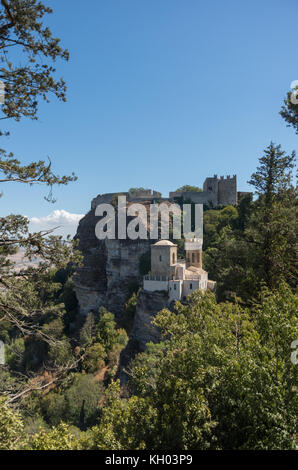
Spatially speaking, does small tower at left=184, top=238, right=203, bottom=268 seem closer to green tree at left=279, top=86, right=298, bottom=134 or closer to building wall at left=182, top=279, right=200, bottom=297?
building wall at left=182, top=279, right=200, bottom=297

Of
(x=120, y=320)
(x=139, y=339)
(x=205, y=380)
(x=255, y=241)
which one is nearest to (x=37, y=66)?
(x=205, y=380)

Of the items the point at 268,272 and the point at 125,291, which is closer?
the point at 268,272

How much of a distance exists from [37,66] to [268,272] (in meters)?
14.7

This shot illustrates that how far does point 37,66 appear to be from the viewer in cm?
838

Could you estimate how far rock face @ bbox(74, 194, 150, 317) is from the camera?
4456 cm

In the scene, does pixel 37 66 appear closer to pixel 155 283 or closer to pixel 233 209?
pixel 155 283

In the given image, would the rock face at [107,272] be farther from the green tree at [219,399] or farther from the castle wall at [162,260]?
the green tree at [219,399]

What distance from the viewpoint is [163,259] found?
31.2m

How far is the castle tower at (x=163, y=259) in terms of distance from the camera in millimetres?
30922

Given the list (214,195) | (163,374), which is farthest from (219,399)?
(214,195)

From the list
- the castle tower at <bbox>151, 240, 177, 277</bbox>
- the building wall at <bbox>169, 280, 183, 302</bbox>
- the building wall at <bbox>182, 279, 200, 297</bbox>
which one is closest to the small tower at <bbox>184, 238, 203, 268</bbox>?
the castle tower at <bbox>151, 240, 177, 277</bbox>

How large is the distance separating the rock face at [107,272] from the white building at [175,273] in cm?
1268

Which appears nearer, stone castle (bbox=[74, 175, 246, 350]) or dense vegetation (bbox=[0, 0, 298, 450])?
dense vegetation (bbox=[0, 0, 298, 450])
